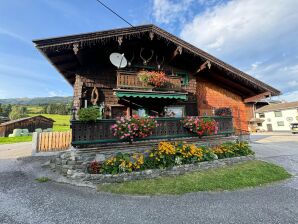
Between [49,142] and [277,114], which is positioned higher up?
[277,114]

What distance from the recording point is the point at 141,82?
10.4 meters

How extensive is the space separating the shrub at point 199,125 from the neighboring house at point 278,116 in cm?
3942

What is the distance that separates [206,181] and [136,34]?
385 inches

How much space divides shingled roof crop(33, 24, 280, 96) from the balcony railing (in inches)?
192

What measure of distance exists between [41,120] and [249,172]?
4668 cm

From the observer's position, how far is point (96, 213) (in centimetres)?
468

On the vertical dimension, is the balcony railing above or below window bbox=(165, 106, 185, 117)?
below

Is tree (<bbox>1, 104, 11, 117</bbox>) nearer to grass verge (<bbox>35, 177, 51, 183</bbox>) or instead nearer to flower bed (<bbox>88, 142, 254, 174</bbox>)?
grass verge (<bbox>35, 177, 51, 183</bbox>)

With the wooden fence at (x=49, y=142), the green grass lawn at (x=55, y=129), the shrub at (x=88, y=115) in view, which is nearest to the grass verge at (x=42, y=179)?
the shrub at (x=88, y=115)

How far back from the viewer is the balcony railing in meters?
7.52

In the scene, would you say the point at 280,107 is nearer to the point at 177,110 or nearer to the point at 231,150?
the point at 177,110

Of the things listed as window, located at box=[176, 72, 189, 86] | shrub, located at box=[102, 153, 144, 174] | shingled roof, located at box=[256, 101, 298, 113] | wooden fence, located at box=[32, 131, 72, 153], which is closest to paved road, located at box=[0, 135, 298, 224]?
shrub, located at box=[102, 153, 144, 174]

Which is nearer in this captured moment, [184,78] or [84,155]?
[84,155]

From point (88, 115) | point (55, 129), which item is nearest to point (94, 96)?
point (88, 115)
